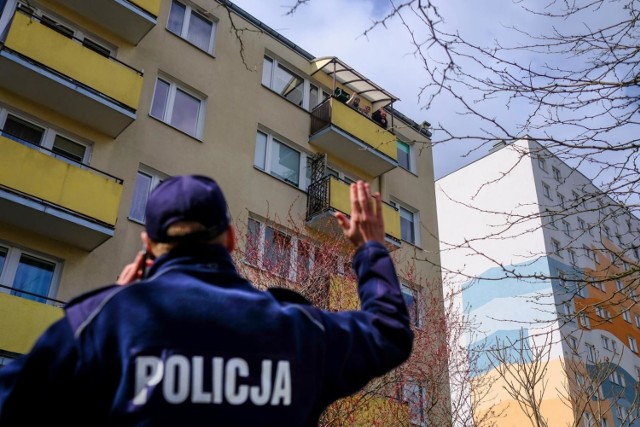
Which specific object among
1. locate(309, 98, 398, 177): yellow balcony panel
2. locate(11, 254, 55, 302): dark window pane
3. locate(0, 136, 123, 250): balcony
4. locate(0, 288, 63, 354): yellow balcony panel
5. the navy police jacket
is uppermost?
locate(309, 98, 398, 177): yellow balcony panel

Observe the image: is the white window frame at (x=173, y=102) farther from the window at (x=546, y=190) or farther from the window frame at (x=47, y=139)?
the window at (x=546, y=190)

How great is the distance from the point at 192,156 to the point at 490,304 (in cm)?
2421

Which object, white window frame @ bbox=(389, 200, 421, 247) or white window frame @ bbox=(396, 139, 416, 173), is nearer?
white window frame @ bbox=(389, 200, 421, 247)

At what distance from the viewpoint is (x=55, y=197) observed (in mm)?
11891

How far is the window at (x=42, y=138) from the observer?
1251cm

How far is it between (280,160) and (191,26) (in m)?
4.05

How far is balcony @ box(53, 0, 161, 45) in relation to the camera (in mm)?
14234

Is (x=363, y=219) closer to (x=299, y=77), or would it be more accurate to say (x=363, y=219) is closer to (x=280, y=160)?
(x=280, y=160)

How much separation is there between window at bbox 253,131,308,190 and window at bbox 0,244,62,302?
228 inches

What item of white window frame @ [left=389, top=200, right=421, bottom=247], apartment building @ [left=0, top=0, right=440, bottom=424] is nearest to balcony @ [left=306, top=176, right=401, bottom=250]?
apartment building @ [left=0, top=0, right=440, bottom=424]

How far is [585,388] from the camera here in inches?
416

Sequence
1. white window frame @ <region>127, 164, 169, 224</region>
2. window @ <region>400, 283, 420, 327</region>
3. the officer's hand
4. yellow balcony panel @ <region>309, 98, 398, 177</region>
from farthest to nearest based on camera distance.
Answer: yellow balcony panel @ <region>309, 98, 398, 177</region> → window @ <region>400, 283, 420, 327</region> → white window frame @ <region>127, 164, 169, 224</region> → the officer's hand

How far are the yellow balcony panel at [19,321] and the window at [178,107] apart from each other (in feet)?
18.0

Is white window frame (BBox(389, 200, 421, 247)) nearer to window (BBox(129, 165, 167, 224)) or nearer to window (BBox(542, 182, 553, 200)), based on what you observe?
window (BBox(129, 165, 167, 224))
